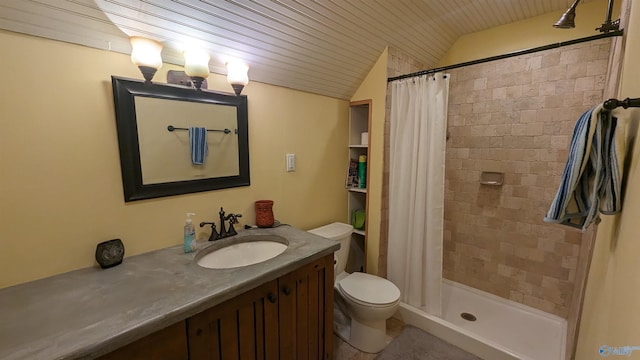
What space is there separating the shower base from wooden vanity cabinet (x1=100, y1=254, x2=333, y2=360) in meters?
0.88

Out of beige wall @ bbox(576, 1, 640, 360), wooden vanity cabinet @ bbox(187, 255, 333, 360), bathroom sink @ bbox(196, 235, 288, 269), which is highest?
beige wall @ bbox(576, 1, 640, 360)

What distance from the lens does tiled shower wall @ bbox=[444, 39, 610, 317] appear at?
1.87 meters

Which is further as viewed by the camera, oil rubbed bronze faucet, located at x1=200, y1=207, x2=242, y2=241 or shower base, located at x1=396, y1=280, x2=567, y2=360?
shower base, located at x1=396, y1=280, x2=567, y2=360

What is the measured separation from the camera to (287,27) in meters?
1.44

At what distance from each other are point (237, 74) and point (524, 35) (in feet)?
7.43

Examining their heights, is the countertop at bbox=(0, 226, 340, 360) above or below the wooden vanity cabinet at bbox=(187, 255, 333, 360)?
above

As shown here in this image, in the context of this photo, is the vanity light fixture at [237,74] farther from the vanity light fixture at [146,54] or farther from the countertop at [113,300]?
the countertop at [113,300]

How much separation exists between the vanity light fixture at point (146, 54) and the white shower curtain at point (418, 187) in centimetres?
157

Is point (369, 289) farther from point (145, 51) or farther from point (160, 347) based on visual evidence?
point (145, 51)

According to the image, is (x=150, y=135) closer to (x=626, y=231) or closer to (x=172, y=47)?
(x=172, y=47)

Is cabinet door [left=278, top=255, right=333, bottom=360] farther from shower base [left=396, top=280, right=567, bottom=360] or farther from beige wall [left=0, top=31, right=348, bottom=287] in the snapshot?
shower base [left=396, top=280, right=567, bottom=360]

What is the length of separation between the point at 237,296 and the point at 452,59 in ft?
8.71

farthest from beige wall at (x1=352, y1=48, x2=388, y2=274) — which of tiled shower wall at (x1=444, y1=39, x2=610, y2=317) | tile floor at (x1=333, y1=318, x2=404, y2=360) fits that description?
tiled shower wall at (x1=444, y1=39, x2=610, y2=317)

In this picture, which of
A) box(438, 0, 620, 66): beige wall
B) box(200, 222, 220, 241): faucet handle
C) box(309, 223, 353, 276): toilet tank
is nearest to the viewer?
box(200, 222, 220, 241): faucet handle
